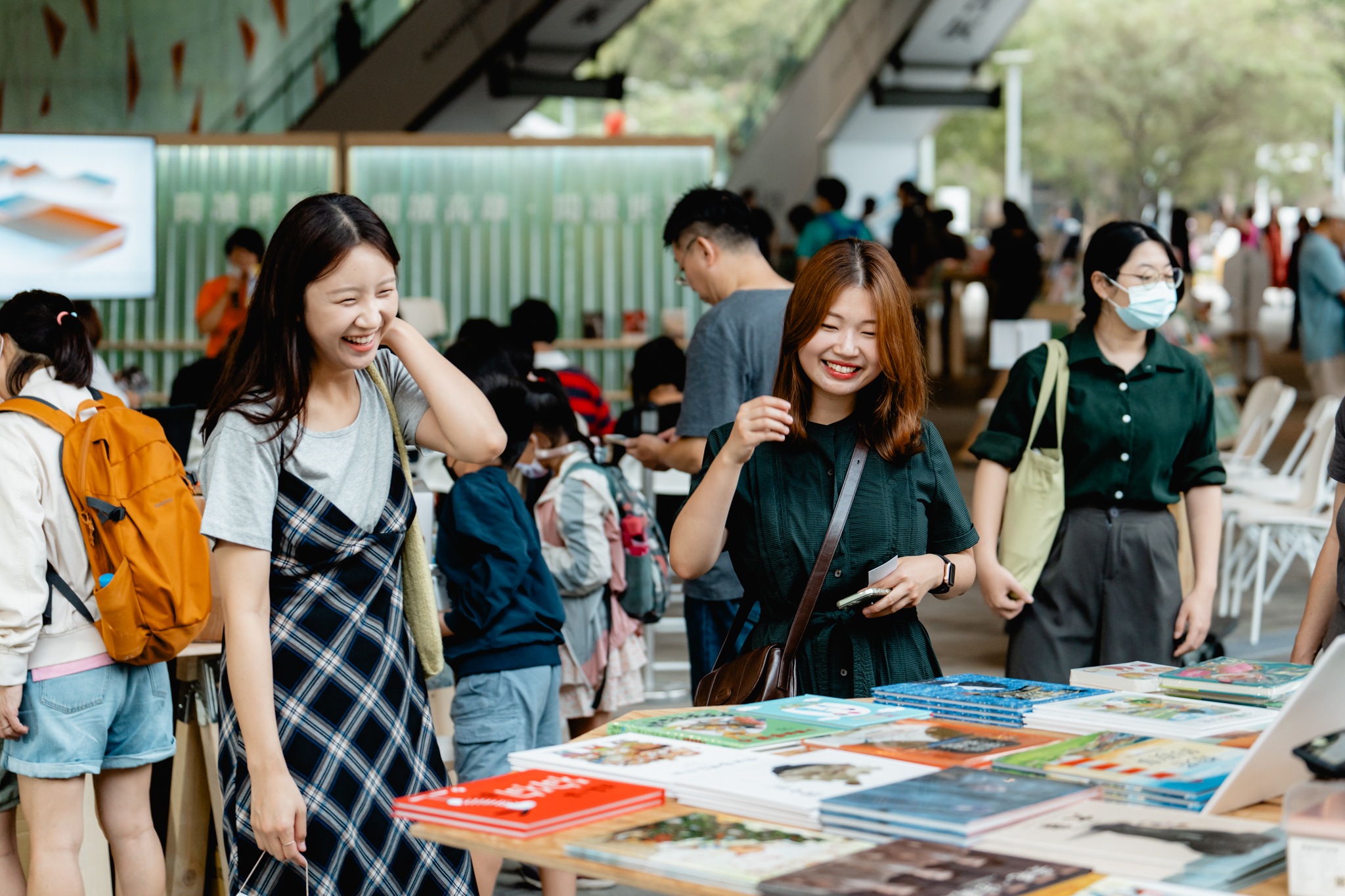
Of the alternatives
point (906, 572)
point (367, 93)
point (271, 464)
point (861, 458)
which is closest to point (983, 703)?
point (906, 572)

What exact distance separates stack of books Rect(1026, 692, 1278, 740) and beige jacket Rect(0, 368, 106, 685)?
1.94 m

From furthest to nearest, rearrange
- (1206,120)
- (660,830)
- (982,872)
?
(1206,120)
(660,830)
(982,872)

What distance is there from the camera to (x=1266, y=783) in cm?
159

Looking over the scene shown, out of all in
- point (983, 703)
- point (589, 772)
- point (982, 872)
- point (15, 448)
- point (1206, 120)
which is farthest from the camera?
point (1206, 120)

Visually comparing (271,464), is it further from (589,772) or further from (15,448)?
(15,448)

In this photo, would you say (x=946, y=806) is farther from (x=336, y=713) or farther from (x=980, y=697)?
(x=336, y=713)

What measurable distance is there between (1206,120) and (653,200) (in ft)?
108

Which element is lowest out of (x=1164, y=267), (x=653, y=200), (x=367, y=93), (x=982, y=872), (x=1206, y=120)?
(x=982, y=872)

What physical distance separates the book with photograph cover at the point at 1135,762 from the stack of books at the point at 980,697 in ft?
0.51

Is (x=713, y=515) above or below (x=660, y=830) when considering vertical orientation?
above

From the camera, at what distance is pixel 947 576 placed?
8.16 ft

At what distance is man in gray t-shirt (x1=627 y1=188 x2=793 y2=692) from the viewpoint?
143 inches

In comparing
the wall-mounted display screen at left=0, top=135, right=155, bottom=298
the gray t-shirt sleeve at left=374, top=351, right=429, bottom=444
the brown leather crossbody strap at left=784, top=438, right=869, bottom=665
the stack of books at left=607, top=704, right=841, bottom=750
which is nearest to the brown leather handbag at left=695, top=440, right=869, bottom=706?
the brown leather crossbody strap at left=784, top=438, right=869, bottom=665

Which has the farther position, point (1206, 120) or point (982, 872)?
Result: point (1206, 120)
